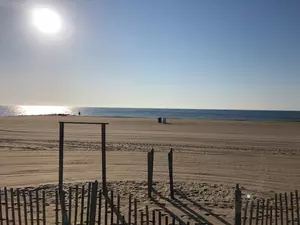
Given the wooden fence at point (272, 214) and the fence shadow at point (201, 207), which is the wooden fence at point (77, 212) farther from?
the wooden fence at point (272, 214)

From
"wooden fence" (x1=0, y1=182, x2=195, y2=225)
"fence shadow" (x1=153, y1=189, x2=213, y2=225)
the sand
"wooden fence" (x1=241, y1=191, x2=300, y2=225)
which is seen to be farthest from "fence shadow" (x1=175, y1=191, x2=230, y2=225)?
"wooden fence" (x1=0, y1=182, x2=195, y2=225)

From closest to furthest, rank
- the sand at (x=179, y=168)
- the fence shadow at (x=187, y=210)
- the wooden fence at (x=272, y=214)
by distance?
1. the wooden fence at (x=272, y=214)
2. the fence shadow at (x=187, y=210)
3. the sand at (x=179, y=168)

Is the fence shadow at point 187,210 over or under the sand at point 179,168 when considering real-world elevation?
under

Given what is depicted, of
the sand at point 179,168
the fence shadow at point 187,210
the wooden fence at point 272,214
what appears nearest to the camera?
the wooden fence at point 272,214

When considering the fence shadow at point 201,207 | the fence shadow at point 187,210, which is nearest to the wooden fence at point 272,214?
the fence shadow at point 201,207

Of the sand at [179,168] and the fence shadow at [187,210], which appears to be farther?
the sand at [179,168]

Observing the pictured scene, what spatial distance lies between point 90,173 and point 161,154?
6728 millimetres

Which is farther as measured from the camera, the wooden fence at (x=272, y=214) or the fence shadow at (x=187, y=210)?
the fence shadow at (x=187, y=210)

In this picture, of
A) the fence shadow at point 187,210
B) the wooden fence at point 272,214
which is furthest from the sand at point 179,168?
the wooden fence at point 272,214

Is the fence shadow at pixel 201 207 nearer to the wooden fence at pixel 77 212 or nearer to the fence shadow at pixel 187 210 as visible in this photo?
the fence shadow at pixel 187 210

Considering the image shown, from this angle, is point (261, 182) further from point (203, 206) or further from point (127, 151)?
point (127, 151)

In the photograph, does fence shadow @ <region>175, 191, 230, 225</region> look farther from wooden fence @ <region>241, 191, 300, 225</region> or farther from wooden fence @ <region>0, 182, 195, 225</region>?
wooden fence @ <region>0, 182, 195, 225</region>

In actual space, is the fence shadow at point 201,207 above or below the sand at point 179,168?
below

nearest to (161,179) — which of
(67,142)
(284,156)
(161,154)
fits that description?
(161,154)
